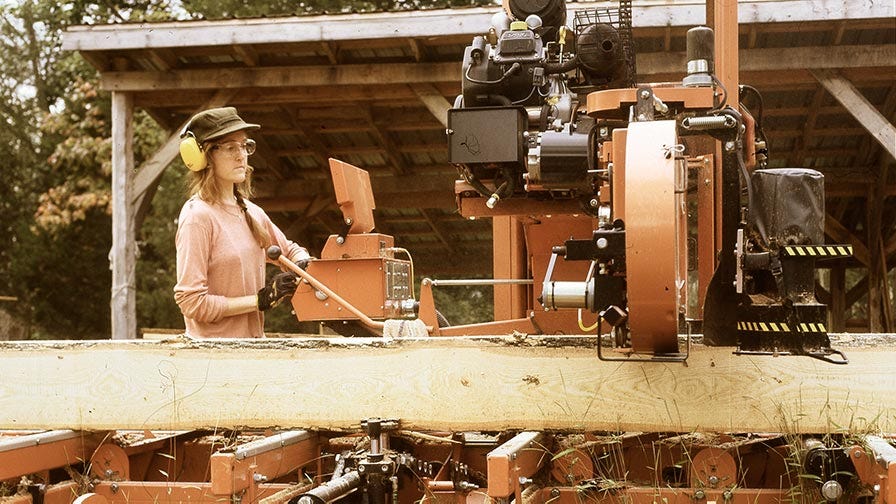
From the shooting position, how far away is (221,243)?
3.71 m

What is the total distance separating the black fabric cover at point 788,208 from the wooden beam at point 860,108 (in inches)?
227

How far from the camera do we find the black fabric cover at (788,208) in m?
2.54

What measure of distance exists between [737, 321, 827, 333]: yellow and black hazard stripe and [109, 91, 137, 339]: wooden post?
7.07m

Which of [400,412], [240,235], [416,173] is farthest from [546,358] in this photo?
[416,173]

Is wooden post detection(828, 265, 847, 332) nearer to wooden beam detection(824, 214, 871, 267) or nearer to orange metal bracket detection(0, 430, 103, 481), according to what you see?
wooden beam detection(824, 214, 871, 267)

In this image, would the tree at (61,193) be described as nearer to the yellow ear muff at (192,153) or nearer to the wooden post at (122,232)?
the wooden post at (122,232)

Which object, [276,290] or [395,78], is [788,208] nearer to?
[276,290]

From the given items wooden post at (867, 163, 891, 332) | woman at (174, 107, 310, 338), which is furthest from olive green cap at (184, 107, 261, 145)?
wooden post at (867, 163, 891, 332)

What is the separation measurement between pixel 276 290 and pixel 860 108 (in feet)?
20.6

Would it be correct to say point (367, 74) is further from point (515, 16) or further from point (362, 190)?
point (515, 16)

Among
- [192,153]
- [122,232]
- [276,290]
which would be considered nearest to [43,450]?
[276,290]

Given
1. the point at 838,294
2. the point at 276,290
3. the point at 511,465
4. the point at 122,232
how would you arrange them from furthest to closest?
the point at 838,294 → the point at 122,232 → the point at 276,290 → the point at 511,465

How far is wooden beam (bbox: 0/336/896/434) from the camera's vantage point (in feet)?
8.50

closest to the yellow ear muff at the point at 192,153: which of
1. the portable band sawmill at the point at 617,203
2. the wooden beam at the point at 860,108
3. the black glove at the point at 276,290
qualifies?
the black glove at the point at 276,290
